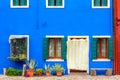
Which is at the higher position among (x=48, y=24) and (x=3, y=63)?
(x=48, y=24)

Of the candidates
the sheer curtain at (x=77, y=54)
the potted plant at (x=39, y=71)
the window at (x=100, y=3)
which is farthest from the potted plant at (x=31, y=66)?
the window at (x=100, y=3)

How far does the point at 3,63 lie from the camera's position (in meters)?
36.2

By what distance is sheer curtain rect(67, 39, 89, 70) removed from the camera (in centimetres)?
3597

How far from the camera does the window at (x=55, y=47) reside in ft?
119

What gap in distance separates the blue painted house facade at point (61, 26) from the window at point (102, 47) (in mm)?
58

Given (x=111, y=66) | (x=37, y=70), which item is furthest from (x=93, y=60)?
(x=37, y=70)

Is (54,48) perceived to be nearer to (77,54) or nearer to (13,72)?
(77,54)

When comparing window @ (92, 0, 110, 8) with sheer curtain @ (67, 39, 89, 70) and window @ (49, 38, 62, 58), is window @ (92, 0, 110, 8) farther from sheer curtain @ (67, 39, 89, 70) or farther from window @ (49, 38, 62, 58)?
window @ (49, 38, 62, 58)

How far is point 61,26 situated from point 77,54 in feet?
6.11

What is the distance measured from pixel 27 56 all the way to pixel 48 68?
140 centimetres

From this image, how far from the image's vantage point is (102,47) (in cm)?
3634

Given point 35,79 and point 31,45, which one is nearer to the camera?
point 35,79

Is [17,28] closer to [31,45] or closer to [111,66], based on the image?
[31,45]

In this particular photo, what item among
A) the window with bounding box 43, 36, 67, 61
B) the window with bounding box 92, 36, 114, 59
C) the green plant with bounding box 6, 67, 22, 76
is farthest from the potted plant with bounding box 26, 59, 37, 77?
the window with bounding box 92, 36, 114, 59
